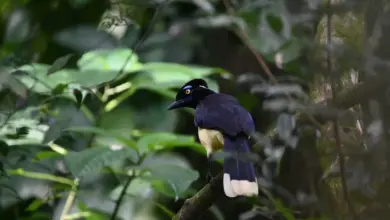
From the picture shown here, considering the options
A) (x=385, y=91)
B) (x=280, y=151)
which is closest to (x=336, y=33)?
(x=280, y=151)

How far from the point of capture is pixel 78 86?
221 centimetres

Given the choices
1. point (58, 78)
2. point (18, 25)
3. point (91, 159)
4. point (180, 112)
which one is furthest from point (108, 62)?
point (18, 25)

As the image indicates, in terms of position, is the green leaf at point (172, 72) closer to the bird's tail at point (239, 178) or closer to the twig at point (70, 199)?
the twig at point (70, 199)

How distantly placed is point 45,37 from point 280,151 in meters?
2.36

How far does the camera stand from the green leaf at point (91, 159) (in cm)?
186

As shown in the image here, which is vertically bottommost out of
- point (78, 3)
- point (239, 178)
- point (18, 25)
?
point (18, 25)

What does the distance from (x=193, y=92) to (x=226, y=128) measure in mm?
391

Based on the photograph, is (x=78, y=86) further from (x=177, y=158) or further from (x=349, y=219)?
(x=349, y=219)

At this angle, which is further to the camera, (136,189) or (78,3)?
(78,3)

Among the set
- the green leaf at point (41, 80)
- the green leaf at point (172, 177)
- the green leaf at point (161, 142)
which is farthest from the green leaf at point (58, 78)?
the green leaf at point (172, 177)

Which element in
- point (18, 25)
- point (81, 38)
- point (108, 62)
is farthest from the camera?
point (18, 25)

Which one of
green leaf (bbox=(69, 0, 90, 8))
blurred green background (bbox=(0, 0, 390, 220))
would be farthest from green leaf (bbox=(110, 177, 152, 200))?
green leaf (bbox=(69, 0, 90, 8))

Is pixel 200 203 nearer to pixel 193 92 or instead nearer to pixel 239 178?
pixel 239 178

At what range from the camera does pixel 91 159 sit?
1.92 metres
